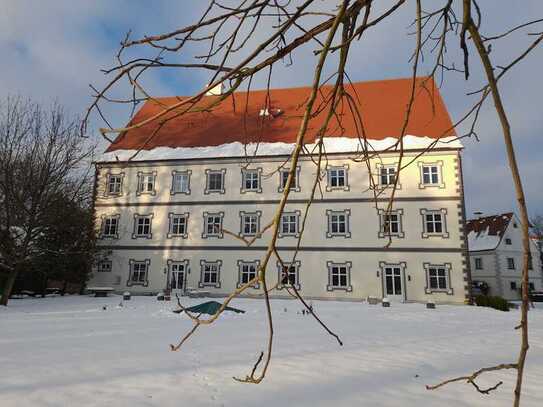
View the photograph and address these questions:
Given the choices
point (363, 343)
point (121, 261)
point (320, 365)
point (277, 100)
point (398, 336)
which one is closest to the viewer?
point (320, 365)

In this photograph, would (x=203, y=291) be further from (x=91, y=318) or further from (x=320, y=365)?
(x=320, y=365)

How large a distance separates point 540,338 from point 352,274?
9665 millimetres

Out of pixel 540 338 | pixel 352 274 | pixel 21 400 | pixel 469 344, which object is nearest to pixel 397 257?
pixel 352 274

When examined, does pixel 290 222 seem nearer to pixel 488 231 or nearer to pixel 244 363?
pixel 244 363

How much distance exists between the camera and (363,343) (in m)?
7.59

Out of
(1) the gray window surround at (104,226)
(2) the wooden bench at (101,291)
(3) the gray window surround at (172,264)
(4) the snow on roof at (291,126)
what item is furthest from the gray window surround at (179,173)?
(2) the wooden bench at (101,291)

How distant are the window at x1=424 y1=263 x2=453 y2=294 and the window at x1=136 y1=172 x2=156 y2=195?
49.3 ft

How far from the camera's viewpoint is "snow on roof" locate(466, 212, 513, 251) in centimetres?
3340

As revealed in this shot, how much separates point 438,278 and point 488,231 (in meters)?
21.1

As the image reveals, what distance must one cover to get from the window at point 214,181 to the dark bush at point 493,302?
1373 cm

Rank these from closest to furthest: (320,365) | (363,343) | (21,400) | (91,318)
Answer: (21,400), (320,365), (363,343), (91,318)

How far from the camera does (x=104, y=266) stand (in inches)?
808

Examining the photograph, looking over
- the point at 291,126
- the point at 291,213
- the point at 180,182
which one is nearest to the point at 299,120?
the point at 291,126

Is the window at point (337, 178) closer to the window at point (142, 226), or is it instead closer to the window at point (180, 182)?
→ the window at point (180, 182)
